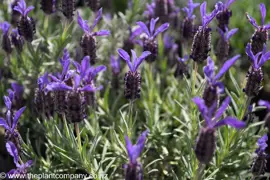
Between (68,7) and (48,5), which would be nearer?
(68,7)

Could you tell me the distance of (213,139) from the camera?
1.46m

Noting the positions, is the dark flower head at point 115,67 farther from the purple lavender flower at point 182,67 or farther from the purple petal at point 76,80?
the purple petal at point 76,80

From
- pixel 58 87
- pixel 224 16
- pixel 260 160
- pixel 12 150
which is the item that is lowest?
pixel 260 160

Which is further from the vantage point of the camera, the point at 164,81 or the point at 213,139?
the point at 164,81

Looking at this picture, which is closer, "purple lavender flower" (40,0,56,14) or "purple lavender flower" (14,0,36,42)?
"purple lavender flower" (14,0,36,42)

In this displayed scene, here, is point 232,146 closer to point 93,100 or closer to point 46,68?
point 93,100

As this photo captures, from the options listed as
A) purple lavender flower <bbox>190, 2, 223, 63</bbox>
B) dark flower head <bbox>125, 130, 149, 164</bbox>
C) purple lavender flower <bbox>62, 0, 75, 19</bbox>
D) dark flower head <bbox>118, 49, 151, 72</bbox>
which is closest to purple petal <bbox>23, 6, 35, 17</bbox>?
purple lavender flower <bbox>62, 0, 75, 19</bbox>

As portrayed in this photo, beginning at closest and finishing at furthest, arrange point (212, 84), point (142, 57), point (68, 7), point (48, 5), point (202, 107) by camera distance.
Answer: point (202, 107) < point (212, 84) < point (142, 57) < point (68, 7) < point (48, 5)

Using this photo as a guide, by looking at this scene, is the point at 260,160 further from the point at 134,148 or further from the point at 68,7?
the point at 68,7

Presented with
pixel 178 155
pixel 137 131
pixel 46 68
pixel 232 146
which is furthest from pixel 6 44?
pixel 232 146

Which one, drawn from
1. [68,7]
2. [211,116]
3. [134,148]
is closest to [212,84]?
[211,116]

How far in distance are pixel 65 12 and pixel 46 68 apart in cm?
57

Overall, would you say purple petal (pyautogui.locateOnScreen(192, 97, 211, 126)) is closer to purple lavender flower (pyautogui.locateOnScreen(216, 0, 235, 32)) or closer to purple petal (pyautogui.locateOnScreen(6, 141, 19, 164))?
purple petal (pyautogui.locateOnScreen(6, 141, 19, 164))

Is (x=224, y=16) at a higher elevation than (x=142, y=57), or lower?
higher
